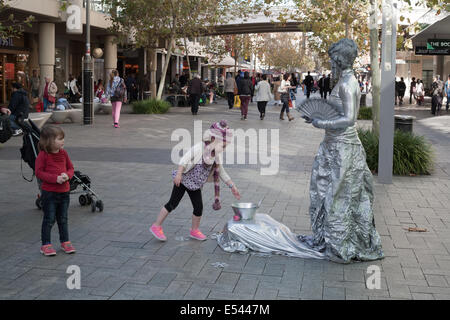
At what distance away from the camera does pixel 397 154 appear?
33.9 feet

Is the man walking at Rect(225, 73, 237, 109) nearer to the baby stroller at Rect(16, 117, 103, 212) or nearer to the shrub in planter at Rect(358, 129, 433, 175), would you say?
the shrub in planter at Rect(358, 129, 433, 175)

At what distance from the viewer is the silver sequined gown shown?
5.25 meters

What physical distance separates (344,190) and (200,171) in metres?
1.44

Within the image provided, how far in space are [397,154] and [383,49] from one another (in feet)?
6.83

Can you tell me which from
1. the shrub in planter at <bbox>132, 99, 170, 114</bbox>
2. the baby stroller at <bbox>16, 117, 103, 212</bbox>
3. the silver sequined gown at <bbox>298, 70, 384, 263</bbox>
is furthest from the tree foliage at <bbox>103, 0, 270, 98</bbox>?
the silver sequined gown at <bbox>298, 70, 384, 263</bbox>

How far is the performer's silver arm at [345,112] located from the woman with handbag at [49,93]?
16960 mm

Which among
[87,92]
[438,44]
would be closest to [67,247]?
[87,92]

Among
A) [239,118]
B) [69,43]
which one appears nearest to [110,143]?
[239,118]

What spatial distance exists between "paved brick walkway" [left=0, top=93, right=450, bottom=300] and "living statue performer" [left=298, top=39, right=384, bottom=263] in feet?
0.68

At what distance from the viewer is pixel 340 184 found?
5273 millimetres

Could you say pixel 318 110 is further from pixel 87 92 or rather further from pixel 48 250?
pixel 87 92

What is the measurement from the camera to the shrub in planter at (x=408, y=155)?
10.3 meters
